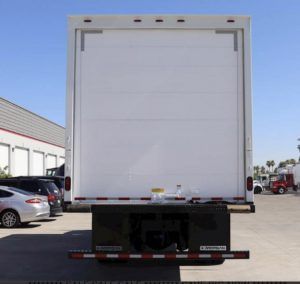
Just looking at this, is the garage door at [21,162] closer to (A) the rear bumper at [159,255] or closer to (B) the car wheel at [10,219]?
(B) the car wheel at [10,219]

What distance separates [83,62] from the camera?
7957 mm

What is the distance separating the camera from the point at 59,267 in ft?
31.2

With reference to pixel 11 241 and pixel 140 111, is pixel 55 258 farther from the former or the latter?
pixel 140 111

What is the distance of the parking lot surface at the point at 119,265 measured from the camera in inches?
342

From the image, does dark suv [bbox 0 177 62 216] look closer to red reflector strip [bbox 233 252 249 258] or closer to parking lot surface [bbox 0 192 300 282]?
parking lot surface [bbox 0 192 300 282]

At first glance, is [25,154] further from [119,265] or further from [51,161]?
[119,265]

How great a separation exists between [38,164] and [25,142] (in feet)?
18.0

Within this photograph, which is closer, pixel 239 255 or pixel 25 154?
pixel 239 255

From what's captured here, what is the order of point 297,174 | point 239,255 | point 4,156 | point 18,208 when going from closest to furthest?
1. point 239,255
2. point 18,208
3. point 4,156
4. point 297,174

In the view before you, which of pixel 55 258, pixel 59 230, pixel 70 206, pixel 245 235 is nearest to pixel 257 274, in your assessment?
pixel 70 206

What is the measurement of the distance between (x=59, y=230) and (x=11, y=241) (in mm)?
2754

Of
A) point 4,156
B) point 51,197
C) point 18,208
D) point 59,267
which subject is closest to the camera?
point 59,267

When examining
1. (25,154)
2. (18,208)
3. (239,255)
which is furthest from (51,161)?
(239,255)

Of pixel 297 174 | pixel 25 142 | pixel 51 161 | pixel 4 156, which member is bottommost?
pixel 297 174
